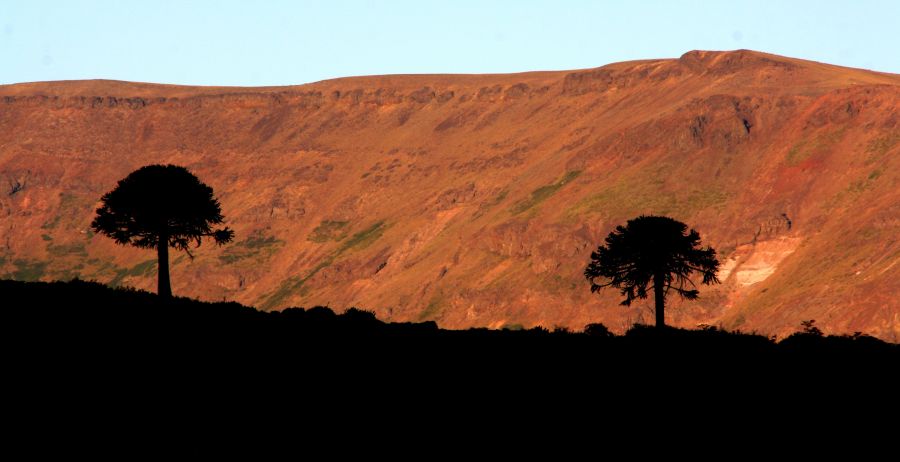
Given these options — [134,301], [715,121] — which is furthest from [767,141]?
Answer: [134,301]

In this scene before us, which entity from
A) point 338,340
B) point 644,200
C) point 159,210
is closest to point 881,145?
point 644,200

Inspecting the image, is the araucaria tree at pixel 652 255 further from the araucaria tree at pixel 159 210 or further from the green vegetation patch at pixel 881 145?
the green vegetation patch at pixel 881 145

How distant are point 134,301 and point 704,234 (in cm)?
14007

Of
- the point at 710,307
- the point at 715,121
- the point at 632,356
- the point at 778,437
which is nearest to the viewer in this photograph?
the point at 778,437

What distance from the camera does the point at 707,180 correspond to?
18425 cm

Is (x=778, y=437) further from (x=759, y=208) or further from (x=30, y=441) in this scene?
(x=759, y=208)

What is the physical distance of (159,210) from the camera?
67.0m

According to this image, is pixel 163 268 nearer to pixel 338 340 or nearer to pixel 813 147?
pixel 338 340

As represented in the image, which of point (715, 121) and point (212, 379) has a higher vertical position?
point (715, 121)

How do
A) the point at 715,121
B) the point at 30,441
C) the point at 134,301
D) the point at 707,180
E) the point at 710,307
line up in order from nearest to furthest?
the point at 30,441, the point at 134,301, the point at 710,307, the point at 707,180, the point at 715,121

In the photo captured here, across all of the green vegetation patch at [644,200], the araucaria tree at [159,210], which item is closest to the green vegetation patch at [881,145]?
the green vegetation patch at [644,200]

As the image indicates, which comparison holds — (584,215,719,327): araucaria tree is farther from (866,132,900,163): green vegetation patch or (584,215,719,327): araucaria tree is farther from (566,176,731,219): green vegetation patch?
(866,132,900,163): green vegetation patch

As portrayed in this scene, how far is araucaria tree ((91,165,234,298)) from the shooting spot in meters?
66.9

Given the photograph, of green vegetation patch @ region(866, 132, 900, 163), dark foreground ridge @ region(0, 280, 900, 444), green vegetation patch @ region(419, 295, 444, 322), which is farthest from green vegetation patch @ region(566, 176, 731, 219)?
dark foreground ridge @ region(0, 280, 900, 444)
